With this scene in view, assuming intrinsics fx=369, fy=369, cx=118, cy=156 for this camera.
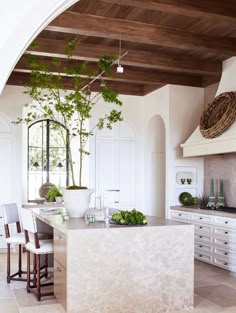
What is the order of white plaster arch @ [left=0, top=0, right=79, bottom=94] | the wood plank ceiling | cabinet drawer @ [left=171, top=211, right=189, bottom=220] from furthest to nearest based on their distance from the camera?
1. cabinet drawer @ [left=171, top=211, right=189, bottom=220]
2. the wood plank ceiling
3. white plaster arch @ [left=0, top=0, right=79, bottom=94]

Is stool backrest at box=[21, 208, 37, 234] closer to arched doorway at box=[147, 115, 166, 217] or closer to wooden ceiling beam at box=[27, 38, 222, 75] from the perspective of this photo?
wooden ceiling beam at box=[27, 38, 222, 75]

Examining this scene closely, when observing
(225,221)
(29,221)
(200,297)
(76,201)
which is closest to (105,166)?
(225,221)

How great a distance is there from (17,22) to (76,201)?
2.72 meters

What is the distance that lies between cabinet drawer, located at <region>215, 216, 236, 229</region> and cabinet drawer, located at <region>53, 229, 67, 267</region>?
101 inches

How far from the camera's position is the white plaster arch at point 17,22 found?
1.26 m

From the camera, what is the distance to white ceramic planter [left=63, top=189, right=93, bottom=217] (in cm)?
381

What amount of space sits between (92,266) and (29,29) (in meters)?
2.36

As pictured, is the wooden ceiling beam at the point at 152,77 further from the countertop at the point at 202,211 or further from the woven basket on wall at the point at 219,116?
the countertop at the point at 202,211

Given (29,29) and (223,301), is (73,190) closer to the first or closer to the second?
(223,301)

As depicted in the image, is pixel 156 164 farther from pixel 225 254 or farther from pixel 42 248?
pixel 42 248

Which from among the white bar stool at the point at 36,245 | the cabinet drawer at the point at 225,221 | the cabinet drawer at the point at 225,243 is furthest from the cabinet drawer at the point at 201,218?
the white bar stool at the point at 36,245

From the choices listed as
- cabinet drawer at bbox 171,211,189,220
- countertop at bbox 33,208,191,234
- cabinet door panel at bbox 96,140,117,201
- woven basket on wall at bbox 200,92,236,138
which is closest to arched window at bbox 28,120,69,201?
cabinet door panel at bbox 96,140,117,201

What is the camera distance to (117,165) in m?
7.30

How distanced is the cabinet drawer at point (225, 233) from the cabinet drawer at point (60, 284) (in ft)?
8.37
